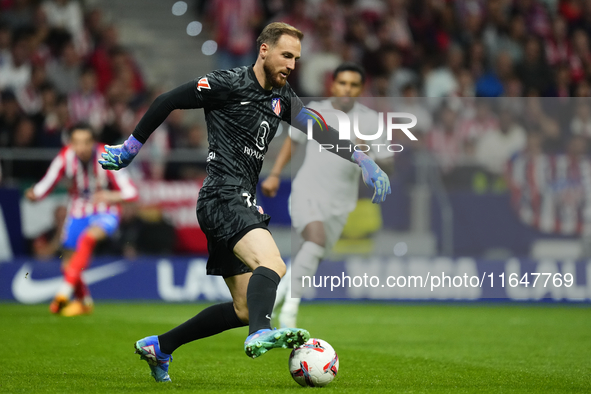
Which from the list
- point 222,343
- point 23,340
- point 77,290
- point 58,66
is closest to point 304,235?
point 222,343

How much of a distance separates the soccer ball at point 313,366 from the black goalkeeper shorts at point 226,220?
584mm

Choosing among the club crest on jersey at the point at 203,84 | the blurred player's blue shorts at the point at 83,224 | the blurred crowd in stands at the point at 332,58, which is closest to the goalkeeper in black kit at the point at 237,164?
the club crest on jersey at the point at 203,84

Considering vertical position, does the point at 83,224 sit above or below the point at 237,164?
below

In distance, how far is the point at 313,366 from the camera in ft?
15.5

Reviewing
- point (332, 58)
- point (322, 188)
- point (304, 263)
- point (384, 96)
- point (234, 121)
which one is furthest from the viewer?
point (332, 58)

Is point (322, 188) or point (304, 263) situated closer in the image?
point (304, 263)

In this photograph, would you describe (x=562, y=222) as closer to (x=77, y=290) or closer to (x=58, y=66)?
(x=77, y=290)

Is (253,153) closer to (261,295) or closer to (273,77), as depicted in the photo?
(273,77)

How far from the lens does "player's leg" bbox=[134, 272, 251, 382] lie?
502 centimetres

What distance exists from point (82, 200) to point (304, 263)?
3.56 metres

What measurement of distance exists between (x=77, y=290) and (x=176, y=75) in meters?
7.17

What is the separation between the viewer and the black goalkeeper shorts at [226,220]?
15.6 feet

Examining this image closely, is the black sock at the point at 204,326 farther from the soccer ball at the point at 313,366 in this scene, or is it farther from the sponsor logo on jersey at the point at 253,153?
the sponsor logo on jersey at the point at 253,153

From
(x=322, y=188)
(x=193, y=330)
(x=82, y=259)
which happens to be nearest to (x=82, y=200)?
(x=82, y=259)
